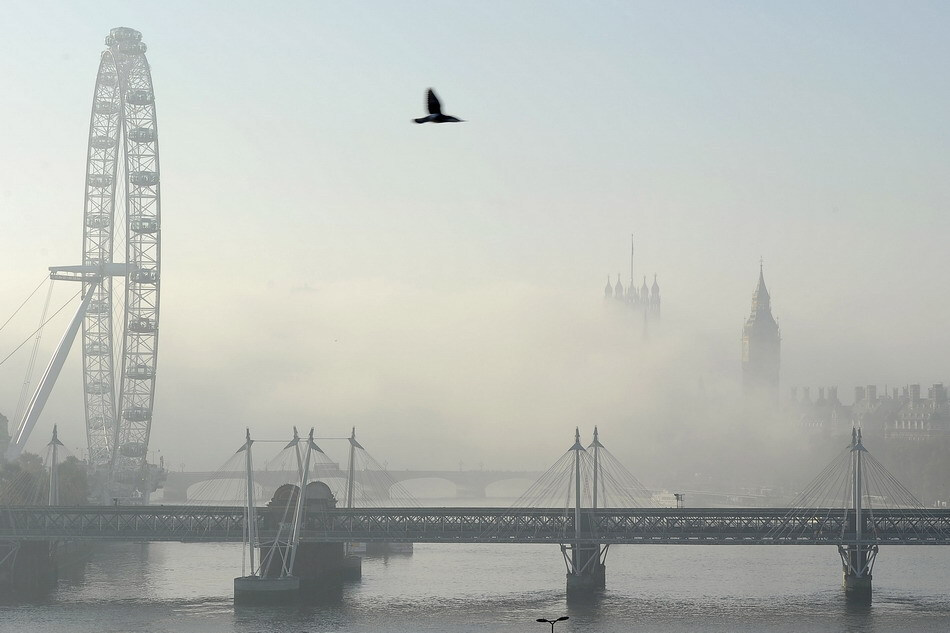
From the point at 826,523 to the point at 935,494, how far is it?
364 feet

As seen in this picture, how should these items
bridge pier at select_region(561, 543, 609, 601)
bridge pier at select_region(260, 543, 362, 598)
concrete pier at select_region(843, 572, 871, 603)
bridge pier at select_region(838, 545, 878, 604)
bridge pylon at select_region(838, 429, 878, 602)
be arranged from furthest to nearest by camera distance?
bridge pier at select_region(260, 543, 362, 598) < bridge pier at select_region(561, 543, 609, 601) < bridge pylon at select_region(838, 429, 878, 602) < bridge pier at select_region(838, 545, 878, 604) < concrete pier at select_region(843, 572, 871, 603)

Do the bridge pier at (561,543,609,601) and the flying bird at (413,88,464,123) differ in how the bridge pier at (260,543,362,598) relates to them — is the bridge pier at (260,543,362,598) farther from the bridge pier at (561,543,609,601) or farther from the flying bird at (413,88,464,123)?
the flying bird at (413,88,464,123)

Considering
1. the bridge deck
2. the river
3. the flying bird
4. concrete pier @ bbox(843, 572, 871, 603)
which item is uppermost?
the flying bird

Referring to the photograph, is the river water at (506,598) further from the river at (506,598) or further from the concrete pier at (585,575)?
the concrete pier at (585,575)

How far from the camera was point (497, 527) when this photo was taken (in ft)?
314

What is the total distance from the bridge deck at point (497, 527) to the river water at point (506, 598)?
379cm

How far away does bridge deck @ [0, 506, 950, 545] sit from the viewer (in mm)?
91463

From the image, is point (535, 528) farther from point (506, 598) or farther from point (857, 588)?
point (857, 588)

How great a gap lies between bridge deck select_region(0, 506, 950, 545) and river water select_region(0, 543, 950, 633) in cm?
379

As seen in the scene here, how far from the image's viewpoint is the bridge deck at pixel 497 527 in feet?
300

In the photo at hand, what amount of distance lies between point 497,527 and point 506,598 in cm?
664

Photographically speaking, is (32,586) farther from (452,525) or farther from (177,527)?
(452,525)

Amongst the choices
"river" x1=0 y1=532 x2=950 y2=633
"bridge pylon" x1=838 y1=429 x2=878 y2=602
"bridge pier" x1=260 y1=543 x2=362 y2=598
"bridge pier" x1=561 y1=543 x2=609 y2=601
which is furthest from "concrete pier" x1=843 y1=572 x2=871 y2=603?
"bridge pier" x1=260 y1=543 x2=362 y2=598

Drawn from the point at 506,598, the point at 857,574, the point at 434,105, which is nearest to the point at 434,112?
the point at 434,105
